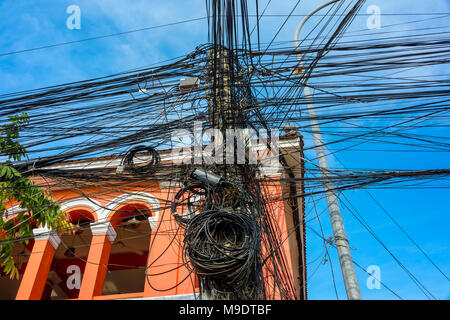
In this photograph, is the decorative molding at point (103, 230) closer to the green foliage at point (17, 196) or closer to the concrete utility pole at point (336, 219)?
the green foliage at point (17, 196)

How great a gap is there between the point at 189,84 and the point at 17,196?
283 centimetres

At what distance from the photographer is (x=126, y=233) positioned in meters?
8.12

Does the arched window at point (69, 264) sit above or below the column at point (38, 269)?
above

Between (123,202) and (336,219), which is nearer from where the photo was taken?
(336,219)

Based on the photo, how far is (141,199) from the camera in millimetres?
6801

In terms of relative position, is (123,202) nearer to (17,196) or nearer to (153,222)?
(153,222)

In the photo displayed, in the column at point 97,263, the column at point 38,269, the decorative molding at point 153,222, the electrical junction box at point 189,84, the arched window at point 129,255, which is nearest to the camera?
the electrical junction box at point 189,84

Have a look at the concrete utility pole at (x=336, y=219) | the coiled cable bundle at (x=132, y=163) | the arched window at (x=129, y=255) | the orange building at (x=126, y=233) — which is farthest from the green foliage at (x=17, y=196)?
the concrete utility pole at (x=336, y=219)

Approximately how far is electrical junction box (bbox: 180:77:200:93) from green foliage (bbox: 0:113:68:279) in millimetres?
2301

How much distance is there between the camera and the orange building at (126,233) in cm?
549

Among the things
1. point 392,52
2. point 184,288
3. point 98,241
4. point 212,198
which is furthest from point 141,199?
point 392,52

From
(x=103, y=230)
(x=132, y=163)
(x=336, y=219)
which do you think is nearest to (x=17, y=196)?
(x=132, y=163)

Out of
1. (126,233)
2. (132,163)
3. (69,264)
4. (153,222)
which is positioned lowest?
(132,163)

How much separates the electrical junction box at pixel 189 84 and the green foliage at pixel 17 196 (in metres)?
2.30
